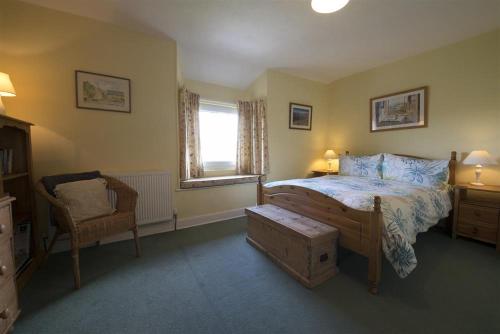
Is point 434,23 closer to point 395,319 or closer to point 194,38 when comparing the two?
point 194,38

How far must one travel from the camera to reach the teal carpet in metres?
1.28

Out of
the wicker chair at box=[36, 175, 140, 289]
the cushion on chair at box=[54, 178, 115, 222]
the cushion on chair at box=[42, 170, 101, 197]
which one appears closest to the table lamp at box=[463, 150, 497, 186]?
→ the wicker chair at box=[36, 175, 140, 289]

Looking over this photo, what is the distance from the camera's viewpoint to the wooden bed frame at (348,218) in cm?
152

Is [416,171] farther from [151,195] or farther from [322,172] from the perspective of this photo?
[151,195]

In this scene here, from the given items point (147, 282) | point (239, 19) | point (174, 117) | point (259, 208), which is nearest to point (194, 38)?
point (239, 19)

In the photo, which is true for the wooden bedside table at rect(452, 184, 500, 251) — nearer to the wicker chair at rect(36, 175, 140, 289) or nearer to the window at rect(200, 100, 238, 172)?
the window at rect(200, 100, 238, 172)

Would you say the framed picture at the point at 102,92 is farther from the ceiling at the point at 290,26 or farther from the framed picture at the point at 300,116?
the framed picture at the point at 300,116

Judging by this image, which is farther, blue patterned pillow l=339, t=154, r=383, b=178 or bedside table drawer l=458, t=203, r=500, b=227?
blue patterned pillow l=339, t=154, r=383, b=178

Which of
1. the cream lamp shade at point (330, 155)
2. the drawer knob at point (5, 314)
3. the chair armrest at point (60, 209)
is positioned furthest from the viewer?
the cream lamp shade at point (330, 155)

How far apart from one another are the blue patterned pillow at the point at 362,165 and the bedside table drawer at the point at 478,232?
1.06 m

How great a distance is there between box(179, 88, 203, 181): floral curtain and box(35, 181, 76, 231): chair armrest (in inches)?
53.6

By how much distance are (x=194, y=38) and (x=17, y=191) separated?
2.50m

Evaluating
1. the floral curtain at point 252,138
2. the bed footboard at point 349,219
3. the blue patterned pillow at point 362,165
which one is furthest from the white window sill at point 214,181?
the blue patterned pillow at point 362,165

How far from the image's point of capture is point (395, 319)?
4.33 feet
